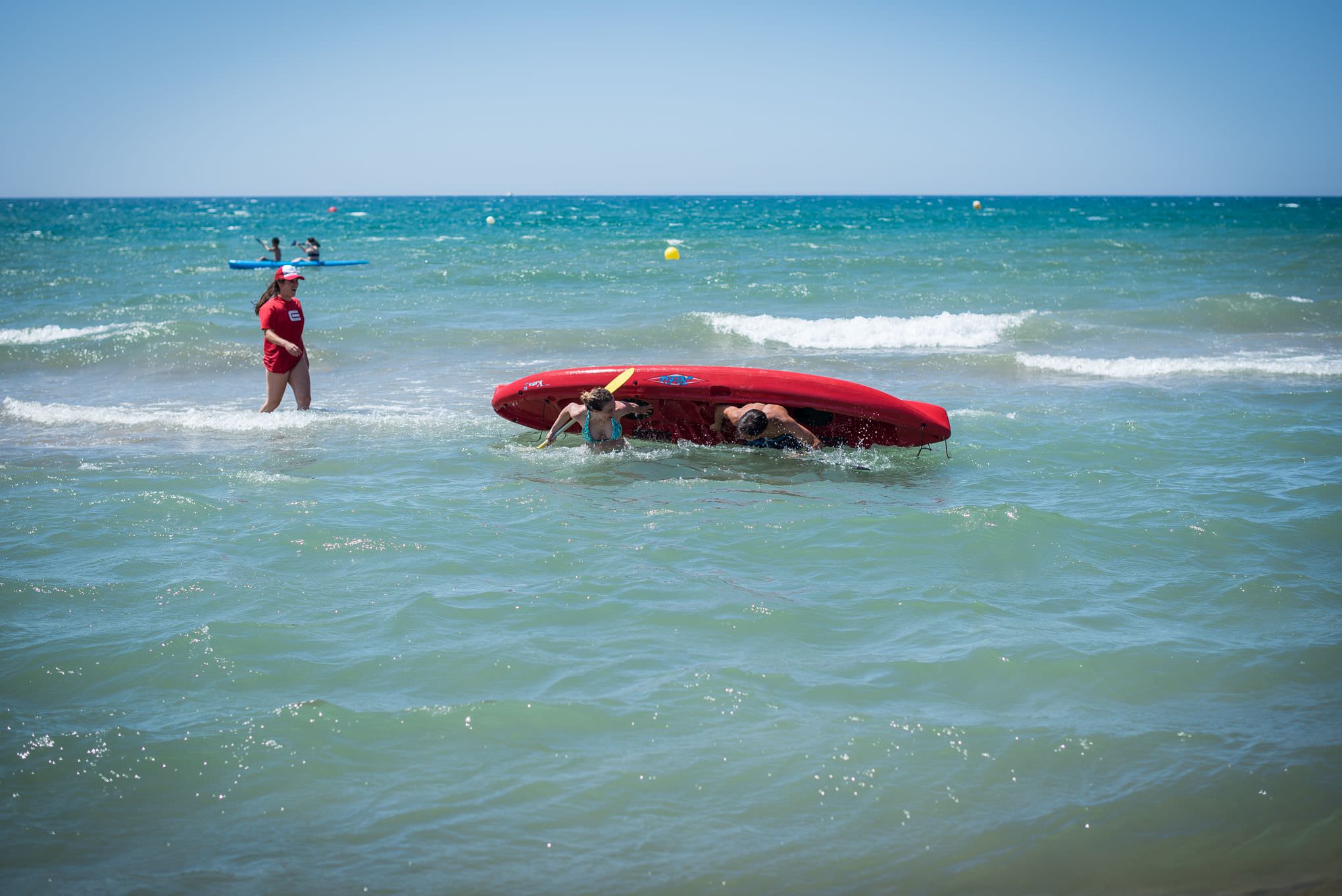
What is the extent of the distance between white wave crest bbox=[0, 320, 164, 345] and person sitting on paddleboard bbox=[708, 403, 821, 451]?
1137 centimetres

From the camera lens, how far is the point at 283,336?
9.34 metres

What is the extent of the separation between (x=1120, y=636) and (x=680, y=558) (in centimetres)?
244

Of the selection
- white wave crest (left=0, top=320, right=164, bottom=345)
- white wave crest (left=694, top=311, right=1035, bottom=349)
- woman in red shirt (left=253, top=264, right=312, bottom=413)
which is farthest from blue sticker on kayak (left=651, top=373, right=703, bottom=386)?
white wave crest (left=0, top=320, right=164, bottom=345)

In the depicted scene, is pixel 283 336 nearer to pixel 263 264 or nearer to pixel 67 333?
pixel 67 333

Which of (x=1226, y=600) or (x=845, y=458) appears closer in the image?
(x=1226, y=600)

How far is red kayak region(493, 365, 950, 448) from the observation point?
26.9 feet

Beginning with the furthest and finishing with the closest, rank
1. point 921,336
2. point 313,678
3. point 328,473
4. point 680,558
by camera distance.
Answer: point 921,336, point 328,473, point 680,558, point 313,678

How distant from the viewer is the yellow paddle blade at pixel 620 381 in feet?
27.5

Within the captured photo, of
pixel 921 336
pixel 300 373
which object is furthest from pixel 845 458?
pixel 921 336

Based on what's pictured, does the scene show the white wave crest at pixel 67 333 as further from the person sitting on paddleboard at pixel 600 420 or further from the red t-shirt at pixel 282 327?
the person sitting on paddleboard at pixel 600 420

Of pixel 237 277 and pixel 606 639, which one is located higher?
pixel 237 277

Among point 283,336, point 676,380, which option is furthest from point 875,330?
point 283,336

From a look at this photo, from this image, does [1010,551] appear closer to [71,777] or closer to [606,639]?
[606,639]

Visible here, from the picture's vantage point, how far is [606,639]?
4.91m
